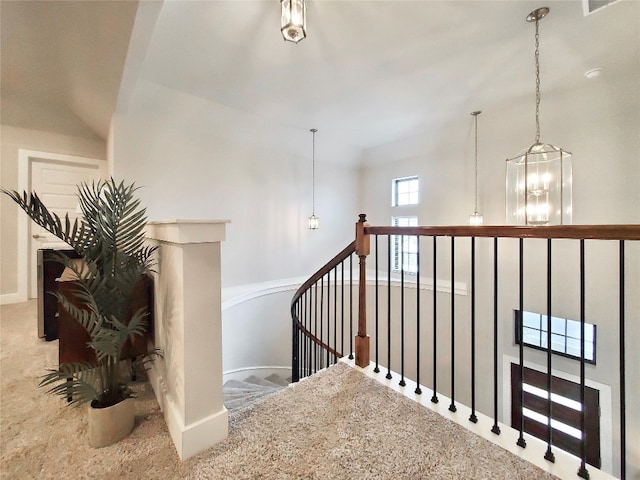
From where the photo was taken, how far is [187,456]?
1.21m

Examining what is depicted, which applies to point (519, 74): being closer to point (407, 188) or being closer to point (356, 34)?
point (356, 34)

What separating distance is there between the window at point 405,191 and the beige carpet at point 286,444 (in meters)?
4.40

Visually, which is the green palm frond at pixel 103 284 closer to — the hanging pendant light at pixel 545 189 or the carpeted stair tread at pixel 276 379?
the hanging pendant light at pixel 545 189

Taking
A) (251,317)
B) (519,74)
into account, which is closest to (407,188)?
(519,74)

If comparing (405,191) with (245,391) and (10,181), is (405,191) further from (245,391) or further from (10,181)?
(10,181)

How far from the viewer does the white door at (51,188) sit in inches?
142

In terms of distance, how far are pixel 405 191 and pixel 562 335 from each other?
11.2 ft

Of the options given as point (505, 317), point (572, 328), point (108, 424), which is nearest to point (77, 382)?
point (108, 424)

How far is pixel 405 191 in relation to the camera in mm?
5562

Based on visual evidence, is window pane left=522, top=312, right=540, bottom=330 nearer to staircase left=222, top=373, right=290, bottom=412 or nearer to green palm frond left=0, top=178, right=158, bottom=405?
staircase left=222, top=373, right=290, bottom=412

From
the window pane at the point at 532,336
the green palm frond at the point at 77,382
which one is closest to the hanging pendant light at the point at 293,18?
the green palm frond at the point at 77,382

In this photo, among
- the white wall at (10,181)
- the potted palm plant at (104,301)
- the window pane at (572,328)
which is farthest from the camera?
the window pane at (572,328)

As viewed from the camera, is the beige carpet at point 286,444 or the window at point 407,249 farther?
the window at point 407,249

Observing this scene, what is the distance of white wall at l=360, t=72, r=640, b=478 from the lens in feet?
10.2
